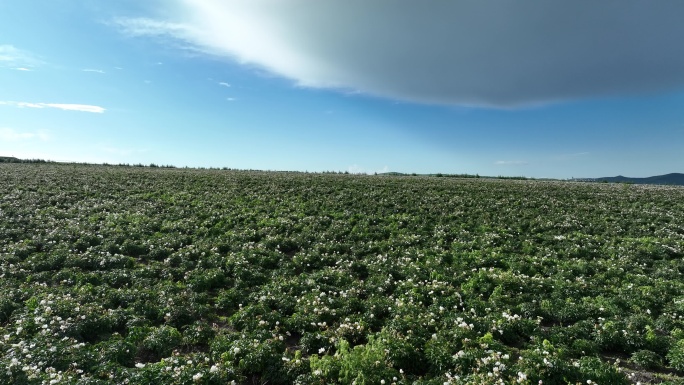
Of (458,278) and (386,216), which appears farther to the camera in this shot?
(386,216)

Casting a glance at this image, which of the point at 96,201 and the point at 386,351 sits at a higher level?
the point at 96,201

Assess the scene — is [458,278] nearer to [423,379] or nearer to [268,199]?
[423,379]

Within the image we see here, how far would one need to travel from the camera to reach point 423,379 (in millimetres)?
9000

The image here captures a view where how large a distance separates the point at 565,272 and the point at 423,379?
35.5 feet

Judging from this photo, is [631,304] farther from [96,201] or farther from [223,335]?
[96,201]

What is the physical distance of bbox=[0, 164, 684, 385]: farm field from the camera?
912cm

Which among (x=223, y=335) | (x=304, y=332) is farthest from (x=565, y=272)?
(x=223, y=335)

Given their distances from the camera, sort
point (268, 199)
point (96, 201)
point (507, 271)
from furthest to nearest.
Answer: point (268, 199) → point (96, 201) → point (507, 271)

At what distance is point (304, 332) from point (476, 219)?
1900 centimetres

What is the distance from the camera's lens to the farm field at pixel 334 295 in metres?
9.12

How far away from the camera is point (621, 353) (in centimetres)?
1067

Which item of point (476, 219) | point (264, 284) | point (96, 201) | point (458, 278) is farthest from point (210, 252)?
point (476, 219)

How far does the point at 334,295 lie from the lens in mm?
13812

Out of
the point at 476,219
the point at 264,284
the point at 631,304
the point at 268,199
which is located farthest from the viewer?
the point at 268,199
